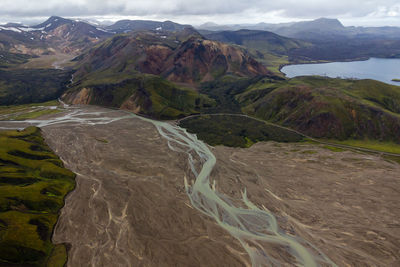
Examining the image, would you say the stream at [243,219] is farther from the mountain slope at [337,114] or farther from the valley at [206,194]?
the mountain slope at [337,114]

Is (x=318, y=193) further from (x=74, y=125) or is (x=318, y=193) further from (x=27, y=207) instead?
(x=74, y=125)

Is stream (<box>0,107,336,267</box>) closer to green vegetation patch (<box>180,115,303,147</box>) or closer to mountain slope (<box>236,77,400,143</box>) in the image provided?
green vegetation patch (<box>180,115,303,147</box>)

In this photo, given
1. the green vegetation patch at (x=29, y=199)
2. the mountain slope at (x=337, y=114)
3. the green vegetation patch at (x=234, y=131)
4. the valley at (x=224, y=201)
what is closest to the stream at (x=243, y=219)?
the valley at (x=224, y=201)

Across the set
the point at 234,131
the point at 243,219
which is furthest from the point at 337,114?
the point at 243,219

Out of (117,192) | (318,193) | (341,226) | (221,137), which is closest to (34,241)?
(117,192)

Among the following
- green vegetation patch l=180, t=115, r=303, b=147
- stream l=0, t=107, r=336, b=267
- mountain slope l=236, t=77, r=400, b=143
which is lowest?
stream l=0, t=107, r=336, b=267

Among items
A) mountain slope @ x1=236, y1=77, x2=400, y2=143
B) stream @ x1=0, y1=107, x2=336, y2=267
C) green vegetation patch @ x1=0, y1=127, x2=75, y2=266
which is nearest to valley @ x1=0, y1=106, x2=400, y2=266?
stream @ x1=0, y1=107, x2=336, y2=267
